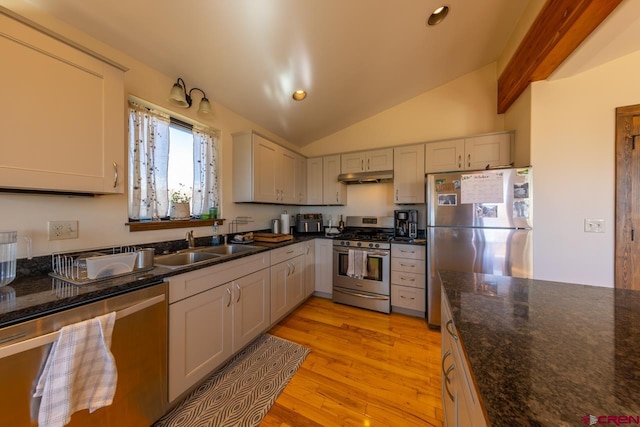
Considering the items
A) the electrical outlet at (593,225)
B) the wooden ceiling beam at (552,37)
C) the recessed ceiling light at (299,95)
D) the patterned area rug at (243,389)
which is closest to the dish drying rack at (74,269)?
the patterned area rug at (243,389)

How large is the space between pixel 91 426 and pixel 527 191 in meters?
3.31

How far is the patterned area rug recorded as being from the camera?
138cm

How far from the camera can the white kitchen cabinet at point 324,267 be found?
10.1ft

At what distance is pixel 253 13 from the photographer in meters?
1.57

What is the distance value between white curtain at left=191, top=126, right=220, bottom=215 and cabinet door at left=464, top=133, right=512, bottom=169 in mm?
2910

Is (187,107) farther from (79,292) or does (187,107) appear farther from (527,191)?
(527,191)

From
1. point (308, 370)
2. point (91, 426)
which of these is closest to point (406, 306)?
point (308, 370)

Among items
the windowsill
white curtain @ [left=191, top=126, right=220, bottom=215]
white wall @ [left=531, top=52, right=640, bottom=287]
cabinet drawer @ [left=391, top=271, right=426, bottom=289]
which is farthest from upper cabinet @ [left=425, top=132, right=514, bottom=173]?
the windowsill

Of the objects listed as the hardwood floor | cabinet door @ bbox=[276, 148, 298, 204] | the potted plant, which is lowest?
the hardwood floor

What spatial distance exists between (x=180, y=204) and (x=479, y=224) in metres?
2.85

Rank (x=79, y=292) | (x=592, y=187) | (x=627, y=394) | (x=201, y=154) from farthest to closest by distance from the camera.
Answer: (x=201, y=154) → (x=592, y=187) → (x=79, y=292) → (x=627, y=394)

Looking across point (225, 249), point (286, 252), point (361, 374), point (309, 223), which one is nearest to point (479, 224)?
point (361, 374)

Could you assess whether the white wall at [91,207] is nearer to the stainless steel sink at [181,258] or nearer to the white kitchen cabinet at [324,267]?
the stainless steel sink at [181,258]

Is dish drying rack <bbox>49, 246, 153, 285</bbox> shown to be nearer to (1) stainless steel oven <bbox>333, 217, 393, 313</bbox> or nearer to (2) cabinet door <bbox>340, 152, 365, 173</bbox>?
(1) stainless steel oven <bbox>333, 217, 393, 313</bbox>
